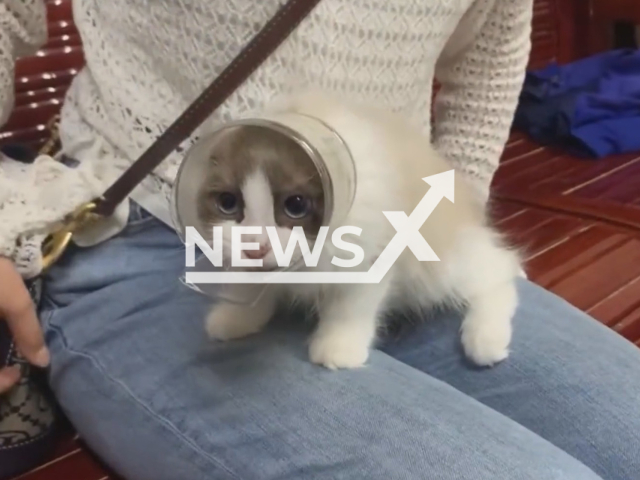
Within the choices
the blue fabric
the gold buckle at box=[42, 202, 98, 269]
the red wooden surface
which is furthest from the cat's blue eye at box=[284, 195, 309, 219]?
the blue fabric

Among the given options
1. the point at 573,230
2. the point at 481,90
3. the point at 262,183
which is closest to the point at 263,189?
the point at 262,183

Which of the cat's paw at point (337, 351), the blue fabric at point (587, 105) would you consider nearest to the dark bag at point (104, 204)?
the cat's paw at point (337, 351)

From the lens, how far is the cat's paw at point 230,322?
2.44ft

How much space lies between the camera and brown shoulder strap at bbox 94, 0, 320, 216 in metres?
0.72

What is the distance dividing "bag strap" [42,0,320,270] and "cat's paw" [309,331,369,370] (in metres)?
0.23

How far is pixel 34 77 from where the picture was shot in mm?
1185

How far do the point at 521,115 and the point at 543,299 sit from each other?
1083mm

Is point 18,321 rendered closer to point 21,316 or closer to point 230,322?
point 21,316

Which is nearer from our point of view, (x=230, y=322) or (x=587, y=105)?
(x=230, y=322)

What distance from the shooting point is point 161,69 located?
0.79 metres

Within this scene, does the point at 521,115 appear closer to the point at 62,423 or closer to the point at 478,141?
the point at 478,141

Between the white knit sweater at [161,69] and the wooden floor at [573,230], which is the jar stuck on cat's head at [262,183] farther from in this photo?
the wooden floor at [573,230]

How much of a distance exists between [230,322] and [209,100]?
212 millimetres

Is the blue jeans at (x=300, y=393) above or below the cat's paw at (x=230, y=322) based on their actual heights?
below
